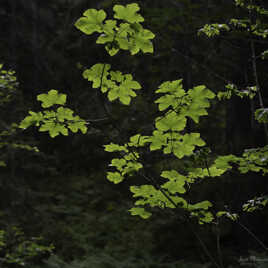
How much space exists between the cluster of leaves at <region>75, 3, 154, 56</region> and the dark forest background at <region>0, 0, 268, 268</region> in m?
1.63

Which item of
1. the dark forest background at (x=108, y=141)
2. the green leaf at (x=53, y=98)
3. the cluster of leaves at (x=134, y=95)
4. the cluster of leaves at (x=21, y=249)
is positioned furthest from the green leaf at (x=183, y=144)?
the cluster of leaves at (x=21, y=249)

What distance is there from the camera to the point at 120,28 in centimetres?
125

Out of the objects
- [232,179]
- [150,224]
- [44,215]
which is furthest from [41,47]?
[232,179]

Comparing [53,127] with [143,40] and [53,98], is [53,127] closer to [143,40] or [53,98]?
[53,98]

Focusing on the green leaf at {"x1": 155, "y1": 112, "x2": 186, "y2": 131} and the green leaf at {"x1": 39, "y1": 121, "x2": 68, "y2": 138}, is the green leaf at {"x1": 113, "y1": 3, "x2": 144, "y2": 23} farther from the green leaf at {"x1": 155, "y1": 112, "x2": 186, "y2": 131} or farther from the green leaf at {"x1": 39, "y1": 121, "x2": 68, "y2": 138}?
the green leaf at {"x1": 39, "y1": 121, "x2": 68, "y2": 138}

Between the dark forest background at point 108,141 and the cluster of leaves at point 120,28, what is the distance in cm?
163

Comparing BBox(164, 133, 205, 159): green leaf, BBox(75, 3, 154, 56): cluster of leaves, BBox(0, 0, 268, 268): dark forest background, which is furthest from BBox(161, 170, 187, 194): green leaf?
BBox(0, 0, 268, 268): dark forest background

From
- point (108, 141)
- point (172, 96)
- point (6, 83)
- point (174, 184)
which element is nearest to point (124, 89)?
point (172, 96)

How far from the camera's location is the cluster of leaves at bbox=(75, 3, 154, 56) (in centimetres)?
121

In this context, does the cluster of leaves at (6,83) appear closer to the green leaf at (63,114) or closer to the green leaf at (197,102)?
the green leaf at (63,114)

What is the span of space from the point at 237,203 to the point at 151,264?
1.59 metres

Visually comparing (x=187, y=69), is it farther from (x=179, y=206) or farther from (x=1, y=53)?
(x=1, y=53)

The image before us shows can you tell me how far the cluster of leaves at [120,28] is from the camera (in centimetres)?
121

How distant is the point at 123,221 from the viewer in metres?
6.31
